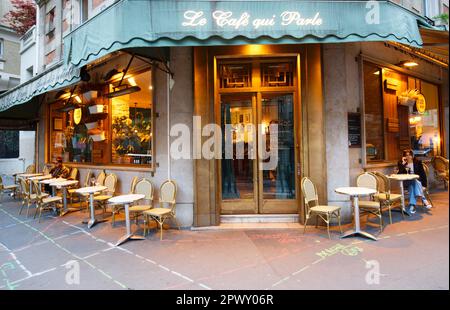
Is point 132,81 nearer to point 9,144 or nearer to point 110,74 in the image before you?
point 110,74

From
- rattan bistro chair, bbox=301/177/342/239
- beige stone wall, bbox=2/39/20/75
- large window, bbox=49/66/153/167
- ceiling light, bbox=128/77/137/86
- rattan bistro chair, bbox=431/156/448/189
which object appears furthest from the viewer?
beige stone wall, bbox=2/39/20/75

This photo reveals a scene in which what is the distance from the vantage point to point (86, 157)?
30.8ft

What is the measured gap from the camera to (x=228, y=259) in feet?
13.9

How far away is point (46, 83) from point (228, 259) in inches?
237

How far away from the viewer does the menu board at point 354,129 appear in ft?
21.4

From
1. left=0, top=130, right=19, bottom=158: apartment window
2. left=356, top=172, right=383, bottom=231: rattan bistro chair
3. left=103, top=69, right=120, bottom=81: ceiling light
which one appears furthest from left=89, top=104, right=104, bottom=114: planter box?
left=0, top=130, right=19, bottom=158: apartment window

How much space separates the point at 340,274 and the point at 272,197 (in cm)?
285

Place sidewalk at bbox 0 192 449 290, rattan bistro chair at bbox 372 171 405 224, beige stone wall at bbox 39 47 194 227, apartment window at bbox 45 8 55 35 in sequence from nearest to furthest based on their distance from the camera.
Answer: sidewalk at bbox 0 192 449 290
rattan bistro chair at bbox 372 171 405 224
beige stone wall at bbox 39 47 194 227
apartment window at bbox 45 8 55 35

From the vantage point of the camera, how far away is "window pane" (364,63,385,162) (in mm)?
7332

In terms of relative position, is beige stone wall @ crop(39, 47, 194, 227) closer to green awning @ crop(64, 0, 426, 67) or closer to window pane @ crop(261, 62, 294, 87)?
window pane @ crop(261, 62, 294, 87)

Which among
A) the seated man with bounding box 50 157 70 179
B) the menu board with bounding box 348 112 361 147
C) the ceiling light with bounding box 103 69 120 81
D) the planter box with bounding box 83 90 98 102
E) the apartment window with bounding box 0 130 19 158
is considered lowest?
the seated man with bounding box 50 157 70 179

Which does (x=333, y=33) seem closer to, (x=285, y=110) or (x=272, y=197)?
(x=285, y=110)

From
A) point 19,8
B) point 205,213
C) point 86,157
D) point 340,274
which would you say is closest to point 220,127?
point 205,213

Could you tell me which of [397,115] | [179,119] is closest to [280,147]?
[179,119]
